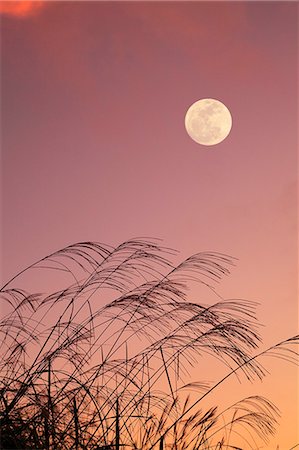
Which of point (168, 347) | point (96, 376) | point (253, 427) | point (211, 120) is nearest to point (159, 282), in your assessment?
point (168, 347)

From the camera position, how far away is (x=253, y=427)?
11.9 feet

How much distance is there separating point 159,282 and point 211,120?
11.6 metres

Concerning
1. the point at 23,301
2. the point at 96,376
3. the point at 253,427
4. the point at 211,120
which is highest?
the point at 211,120

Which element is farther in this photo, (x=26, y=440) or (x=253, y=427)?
(x=253, y=427)

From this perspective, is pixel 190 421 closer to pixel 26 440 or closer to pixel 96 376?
pixel 96 376

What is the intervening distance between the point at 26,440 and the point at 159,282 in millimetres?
951

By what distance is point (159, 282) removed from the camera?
3.60m

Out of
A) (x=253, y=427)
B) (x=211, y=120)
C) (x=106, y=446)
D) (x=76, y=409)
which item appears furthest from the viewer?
(x=211, y=120)

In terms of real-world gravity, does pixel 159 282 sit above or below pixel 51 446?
above

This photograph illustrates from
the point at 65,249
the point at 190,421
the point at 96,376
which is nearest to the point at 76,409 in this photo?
the point at 96,376

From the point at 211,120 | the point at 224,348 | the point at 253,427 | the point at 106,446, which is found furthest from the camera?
the point at 211,120

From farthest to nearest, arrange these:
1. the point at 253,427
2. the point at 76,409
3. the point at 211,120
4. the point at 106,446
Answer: the point at 211,120 → the point at 253,427 → the point at 76,409 → the point at 106,446

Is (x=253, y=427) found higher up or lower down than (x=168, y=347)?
lower down

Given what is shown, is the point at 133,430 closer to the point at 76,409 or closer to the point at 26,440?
the point at 76,409
